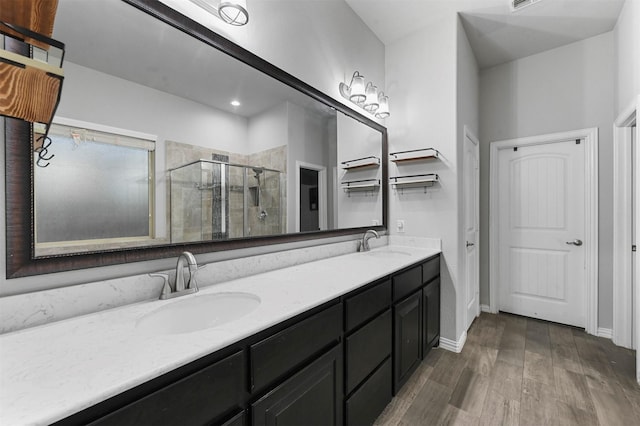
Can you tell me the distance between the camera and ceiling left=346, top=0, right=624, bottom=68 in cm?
231

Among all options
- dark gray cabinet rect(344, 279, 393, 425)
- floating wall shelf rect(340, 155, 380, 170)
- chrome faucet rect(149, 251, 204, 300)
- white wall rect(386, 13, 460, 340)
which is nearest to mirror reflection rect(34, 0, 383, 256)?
chrome faucet rect(149, 251, 204, 300)

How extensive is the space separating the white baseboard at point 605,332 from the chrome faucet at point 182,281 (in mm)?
3664

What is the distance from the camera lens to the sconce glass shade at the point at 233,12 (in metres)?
1.29

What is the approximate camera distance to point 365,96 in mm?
2307

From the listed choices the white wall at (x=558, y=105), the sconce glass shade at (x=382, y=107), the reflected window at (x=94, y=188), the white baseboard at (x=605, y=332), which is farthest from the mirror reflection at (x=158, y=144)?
the white baseboard at (x=605, y=332)

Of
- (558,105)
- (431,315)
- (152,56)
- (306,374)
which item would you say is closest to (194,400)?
(306,374)

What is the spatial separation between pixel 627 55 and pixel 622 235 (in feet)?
5.01

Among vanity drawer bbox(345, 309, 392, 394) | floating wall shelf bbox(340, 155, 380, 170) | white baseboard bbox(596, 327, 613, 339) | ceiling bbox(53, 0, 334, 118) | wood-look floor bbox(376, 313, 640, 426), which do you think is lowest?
wood-look floor bbox(376, 313, 640, 426)

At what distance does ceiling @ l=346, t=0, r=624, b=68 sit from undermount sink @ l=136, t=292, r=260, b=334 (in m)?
2.49

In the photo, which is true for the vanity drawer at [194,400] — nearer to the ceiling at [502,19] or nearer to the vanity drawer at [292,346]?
the vanity drawer at [292,346]

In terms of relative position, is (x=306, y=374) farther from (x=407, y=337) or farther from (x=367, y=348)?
(x=407, y=337)

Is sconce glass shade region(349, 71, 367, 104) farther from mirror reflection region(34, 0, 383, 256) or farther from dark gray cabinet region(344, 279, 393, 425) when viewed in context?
dark gray cabinet region(344, 279, 393, 425)

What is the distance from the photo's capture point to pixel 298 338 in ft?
3.31

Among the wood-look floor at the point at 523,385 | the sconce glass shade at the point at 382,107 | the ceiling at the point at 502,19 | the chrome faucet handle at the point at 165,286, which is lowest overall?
the wood-look floor at the point at 523,385
